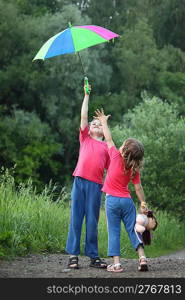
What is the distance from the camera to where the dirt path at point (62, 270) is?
8156mm

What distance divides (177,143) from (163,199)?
2.35 meters

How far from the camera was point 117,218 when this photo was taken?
28.0 feet

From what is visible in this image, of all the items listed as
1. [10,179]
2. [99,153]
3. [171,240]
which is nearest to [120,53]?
[171,240]

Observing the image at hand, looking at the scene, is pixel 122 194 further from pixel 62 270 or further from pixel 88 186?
pixel 62 270

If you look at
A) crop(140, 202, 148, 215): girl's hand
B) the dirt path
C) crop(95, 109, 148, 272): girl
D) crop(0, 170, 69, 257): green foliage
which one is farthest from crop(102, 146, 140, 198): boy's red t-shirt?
crop(0, 170, 69, 257): green foliage

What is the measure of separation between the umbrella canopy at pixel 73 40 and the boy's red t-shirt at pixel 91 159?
3.15 feet

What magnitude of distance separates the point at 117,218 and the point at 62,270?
2.81 feet

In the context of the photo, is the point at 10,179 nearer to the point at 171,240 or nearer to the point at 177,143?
the point at 171,240

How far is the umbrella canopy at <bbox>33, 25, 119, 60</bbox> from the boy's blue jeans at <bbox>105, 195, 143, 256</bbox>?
71.0 inches

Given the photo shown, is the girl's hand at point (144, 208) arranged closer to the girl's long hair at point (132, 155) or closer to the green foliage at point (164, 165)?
the girl's long hair at point (132, 155)

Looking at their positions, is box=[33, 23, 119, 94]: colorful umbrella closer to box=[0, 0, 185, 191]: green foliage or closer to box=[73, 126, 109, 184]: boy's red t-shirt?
box=[73, 126, 109, 184]: boy's red t-shirt

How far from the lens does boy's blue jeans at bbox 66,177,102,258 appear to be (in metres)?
8.80

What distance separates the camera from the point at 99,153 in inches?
346

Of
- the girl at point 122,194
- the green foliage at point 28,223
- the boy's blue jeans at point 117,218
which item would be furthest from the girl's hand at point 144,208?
the green foliage at point 28,223
